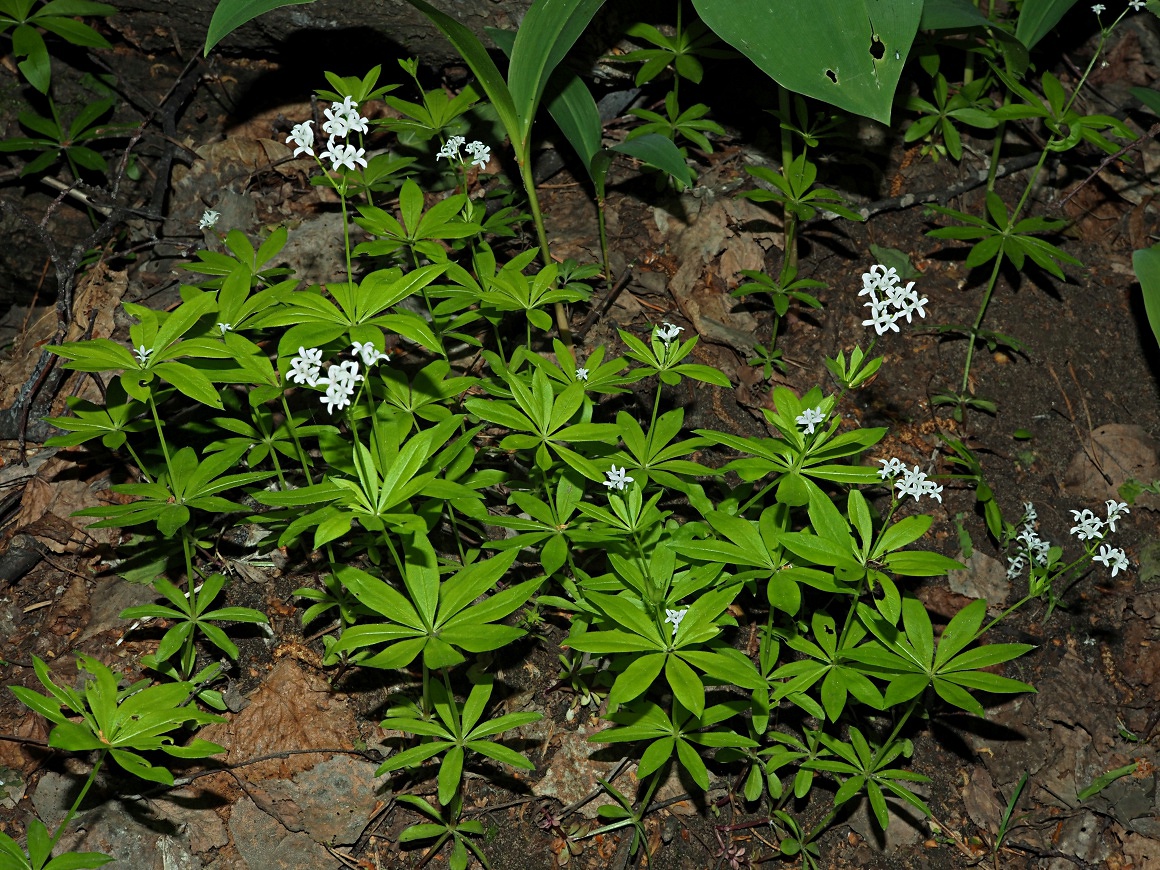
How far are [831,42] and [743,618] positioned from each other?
5.07ft

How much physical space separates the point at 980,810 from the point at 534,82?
239cm

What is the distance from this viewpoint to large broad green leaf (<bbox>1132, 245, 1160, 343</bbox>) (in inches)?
105

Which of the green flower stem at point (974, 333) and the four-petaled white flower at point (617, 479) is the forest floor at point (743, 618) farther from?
the four-petaled white flower at point (617, 479)

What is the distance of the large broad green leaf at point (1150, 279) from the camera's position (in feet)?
8.75

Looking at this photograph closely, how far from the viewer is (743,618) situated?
8.16ft

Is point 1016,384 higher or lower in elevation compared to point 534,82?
lower

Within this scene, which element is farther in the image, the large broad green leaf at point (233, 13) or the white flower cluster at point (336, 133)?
the large broad green leaf at point (233, 13)

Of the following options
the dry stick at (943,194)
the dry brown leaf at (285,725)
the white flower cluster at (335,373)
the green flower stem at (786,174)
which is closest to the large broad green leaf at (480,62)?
the green flower stem at (786,174)

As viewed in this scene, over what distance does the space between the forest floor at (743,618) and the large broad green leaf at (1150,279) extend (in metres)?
0.42

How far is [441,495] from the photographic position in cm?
194

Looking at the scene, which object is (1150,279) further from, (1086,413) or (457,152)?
(457,152)

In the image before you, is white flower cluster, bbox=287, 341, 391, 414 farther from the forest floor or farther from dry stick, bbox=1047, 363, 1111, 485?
dry stick, bbox=1047, 363, 1111, 485

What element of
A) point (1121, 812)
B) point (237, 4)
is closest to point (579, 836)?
point (1121, 812)

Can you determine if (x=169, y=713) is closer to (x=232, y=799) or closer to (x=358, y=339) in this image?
(x=232, y=799)
